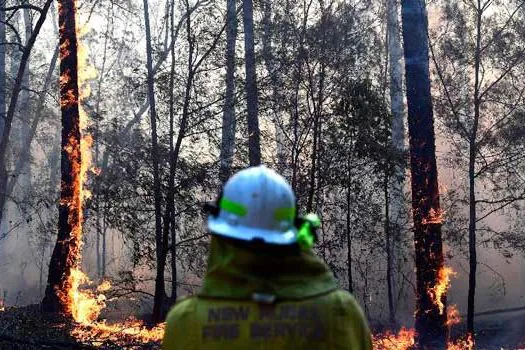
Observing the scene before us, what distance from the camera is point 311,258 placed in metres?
1.91

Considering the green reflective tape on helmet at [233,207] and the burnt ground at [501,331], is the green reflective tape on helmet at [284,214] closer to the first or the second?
the green reflective tape on helmet at [233,207]

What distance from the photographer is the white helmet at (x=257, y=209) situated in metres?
1.91

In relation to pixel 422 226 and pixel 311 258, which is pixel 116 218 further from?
pixel 311 258

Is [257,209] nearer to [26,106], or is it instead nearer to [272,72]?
[272,72]

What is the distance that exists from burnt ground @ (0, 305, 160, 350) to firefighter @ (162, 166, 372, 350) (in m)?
5.76

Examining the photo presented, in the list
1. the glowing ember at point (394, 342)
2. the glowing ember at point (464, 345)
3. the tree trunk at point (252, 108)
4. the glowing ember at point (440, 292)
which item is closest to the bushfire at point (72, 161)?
the tree trunk at point (252, 108)

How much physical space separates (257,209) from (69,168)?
35.7 feet

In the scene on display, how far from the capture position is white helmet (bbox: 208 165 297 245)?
191cm

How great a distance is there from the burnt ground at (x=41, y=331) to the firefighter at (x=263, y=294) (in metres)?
5.76

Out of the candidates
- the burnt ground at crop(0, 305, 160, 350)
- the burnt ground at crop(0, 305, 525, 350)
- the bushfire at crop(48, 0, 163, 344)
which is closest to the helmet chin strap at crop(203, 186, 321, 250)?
the burnt ground at crop(0, 305, 525, 350)

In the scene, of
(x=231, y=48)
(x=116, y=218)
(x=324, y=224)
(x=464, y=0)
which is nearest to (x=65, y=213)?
(x=116, y=218)

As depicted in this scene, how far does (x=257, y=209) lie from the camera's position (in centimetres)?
193

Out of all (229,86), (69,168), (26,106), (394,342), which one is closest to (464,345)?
(394,342)

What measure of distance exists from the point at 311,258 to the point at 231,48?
11.7 meters
